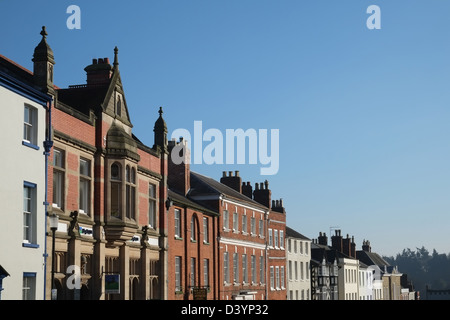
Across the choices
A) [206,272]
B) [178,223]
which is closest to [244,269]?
[206,272]

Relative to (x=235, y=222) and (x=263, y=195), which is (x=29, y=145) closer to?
(x=235, y=222)

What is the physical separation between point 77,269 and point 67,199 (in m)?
3.01

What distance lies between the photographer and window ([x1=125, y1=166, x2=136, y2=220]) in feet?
110

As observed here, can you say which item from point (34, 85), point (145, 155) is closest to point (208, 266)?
point (145, 155)

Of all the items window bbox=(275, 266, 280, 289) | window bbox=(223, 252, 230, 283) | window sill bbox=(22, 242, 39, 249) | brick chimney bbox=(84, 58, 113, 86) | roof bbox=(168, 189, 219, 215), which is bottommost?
window bbox=(275, 266, 280, 289)

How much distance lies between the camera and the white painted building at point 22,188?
2408 centimetres

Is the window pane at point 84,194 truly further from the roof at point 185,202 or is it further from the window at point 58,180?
the roof at point 185,202

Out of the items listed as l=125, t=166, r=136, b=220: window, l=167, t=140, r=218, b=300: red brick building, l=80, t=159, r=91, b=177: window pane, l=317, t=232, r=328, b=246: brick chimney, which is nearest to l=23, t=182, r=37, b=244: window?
l=80, t=159, r=91, b=177: window pane

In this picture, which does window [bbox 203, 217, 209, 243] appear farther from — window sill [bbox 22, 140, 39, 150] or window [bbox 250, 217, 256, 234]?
window sill [bbox 22, 140, 39, 150]

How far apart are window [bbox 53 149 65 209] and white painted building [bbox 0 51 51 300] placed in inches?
56.7

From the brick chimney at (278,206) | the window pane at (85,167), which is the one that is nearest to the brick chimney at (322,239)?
the brick chimney at (278,206)

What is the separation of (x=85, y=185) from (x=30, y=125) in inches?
214

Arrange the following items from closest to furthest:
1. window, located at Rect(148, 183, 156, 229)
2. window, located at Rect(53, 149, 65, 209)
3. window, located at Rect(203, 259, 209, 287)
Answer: window, located at Rect(53, 149, 65, 209) < window, located at Rect(148, 183, 156, 229) < window, located at Rect(203, 259, 209, 287)

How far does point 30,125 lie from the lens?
26359mm
